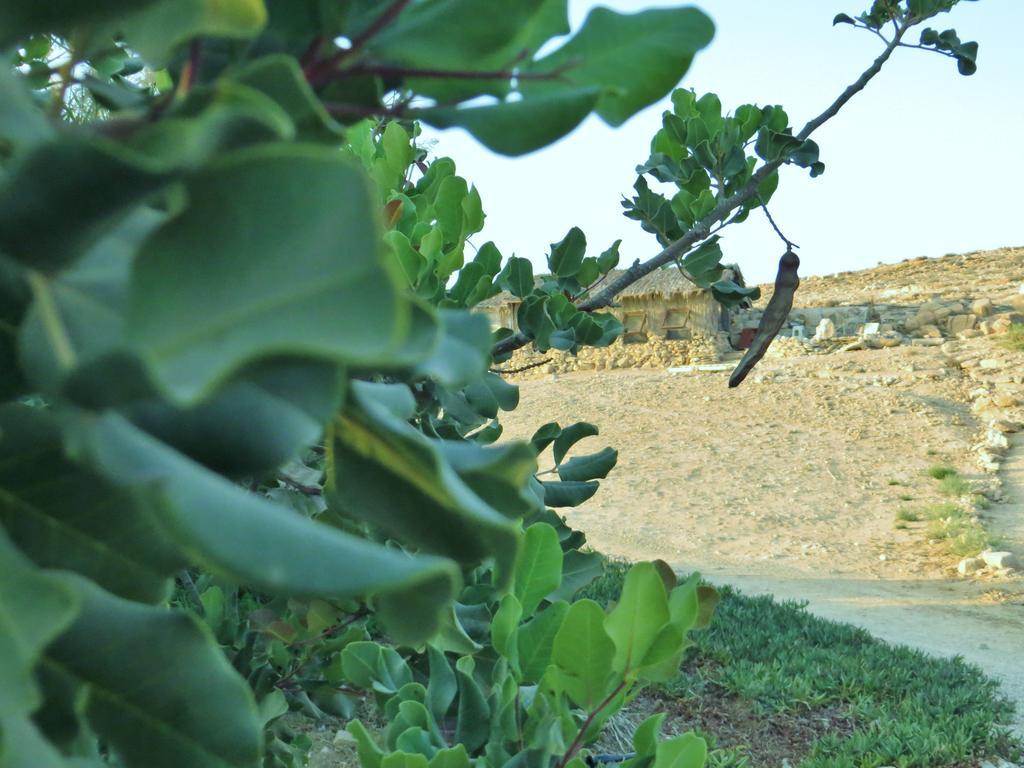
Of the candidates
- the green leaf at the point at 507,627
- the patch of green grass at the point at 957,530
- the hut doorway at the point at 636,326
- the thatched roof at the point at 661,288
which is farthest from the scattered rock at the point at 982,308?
the green leaf at the point at 507,627

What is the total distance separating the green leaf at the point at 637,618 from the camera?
0.65 metres

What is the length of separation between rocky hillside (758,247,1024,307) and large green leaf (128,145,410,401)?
18.3m

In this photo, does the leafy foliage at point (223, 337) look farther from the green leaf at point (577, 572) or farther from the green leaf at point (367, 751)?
the green leaf at point (577, 572)

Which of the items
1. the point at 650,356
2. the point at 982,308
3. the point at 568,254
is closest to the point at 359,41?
the point at 568,254

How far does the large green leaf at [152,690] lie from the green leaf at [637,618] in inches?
13.2

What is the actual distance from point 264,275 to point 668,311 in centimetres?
1788

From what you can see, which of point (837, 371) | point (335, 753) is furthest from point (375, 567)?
point (837, 371)

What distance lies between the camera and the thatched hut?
17625 millimetres

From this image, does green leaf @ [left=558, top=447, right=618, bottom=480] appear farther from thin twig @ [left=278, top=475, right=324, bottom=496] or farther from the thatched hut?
the thatched hut

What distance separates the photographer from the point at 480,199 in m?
1.45

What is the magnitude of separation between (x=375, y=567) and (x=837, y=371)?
596 inches

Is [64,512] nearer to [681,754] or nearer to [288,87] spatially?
[288,87]

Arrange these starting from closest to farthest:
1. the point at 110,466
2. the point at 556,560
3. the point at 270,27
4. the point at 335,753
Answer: the point at 110,466
the point at 270,27
the point at 556,560
the point at 335,753

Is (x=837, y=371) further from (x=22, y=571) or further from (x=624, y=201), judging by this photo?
(x=22, y=571)
